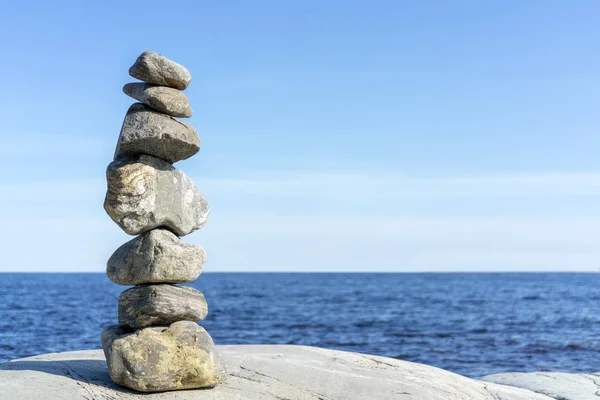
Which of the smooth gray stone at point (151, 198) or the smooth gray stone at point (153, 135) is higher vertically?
the smooth gray stone at point (153, 135)

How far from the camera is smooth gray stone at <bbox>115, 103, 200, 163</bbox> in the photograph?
33.4 feet

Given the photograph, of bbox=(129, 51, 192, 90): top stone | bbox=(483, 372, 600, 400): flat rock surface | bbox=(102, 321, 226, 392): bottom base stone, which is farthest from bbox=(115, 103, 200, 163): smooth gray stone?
bbox=(483, 372, 600, 400): flat rock surface

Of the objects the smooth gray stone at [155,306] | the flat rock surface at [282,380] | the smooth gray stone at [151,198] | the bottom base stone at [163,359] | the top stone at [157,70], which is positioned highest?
the top stone at [157,70]

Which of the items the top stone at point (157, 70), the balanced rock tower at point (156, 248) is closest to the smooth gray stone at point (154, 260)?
the balanced rock tower at point (156, 248)

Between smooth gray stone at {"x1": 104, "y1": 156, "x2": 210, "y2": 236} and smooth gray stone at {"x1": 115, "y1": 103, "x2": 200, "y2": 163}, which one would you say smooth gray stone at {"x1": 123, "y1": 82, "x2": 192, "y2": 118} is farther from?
smooth gray stone at {"x1": 104, "y1": 156, "x2": 210, "y2": 236}

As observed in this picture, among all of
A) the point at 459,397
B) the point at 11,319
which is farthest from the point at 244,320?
the point at 459,397

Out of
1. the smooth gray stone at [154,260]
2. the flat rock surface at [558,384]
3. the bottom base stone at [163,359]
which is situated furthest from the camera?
the flat rock surface at [558,384]

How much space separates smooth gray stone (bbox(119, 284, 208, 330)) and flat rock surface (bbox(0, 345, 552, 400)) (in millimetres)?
1029

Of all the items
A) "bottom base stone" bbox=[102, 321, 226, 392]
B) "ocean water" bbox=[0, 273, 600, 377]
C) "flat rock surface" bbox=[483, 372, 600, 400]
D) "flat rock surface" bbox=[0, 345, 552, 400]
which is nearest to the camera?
"bottom base stone" bbox=[102, 321, 226, 392]

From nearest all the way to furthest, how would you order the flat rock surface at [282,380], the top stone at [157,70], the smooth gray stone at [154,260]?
the flat rock surface at [282,380], the smooth gray stone at [154,260], the top stone at [157,70]

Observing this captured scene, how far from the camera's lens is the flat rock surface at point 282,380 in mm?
9992

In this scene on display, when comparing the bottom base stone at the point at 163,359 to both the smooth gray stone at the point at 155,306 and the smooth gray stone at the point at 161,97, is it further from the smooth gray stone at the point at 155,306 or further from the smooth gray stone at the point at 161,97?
the smooth gray stone at the point at 161,97

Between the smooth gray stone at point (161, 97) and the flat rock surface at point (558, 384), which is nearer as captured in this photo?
the smooth gray stone at point (161, 97)

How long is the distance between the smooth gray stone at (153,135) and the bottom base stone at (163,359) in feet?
8.54
